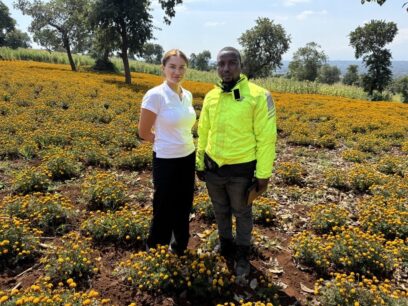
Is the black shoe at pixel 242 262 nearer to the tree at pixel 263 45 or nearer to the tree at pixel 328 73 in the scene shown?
the tree at pixel 263 45

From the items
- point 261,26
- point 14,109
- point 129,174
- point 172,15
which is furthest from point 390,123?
point 261,26

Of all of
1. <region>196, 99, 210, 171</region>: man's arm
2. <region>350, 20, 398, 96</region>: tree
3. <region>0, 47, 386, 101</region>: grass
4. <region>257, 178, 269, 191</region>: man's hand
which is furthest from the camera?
<region>350, 20, 398, 96</region>: tree

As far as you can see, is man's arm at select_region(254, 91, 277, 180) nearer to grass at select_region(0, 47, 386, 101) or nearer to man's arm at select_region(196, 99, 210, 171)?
man's arm at select_region(196, 99, 210, 171)

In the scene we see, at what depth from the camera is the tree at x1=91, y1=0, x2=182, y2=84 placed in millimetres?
27225

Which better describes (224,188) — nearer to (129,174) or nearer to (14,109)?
(129,174)

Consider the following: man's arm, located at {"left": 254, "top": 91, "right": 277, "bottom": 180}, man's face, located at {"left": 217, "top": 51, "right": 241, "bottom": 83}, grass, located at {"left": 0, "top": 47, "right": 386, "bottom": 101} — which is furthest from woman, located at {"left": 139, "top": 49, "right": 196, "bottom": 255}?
grass, located at {"left": 0, "top": 47, "right": 386, "bottom": 101}

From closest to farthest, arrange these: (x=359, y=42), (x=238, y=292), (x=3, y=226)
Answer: (x=238, y=292) < (x=3, y=226) < (x=359, y=42)

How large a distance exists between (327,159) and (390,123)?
23.0ft

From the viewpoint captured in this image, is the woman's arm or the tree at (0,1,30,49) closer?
the woman's arm

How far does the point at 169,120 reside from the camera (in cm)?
374

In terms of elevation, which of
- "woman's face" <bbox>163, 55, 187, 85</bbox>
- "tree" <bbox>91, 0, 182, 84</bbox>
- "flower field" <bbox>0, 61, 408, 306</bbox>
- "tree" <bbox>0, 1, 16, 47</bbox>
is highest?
"tree" <bbox>0, 1, 16, 47</bbox>

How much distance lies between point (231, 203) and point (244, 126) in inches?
37.9

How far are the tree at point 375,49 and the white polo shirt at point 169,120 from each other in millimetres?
47625

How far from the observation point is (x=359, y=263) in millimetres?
4469
